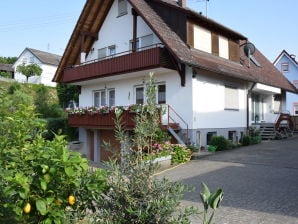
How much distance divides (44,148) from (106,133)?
60.4 feet

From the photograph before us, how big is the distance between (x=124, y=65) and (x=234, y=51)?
26.2ft

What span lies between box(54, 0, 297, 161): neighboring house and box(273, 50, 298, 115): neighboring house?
66.1 feet

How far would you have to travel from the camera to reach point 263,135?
23.5 metres

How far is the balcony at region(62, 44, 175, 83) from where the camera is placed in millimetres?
16875

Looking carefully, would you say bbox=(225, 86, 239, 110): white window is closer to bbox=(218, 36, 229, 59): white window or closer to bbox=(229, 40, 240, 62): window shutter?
bbox=(218, 36, 229, 59): white window

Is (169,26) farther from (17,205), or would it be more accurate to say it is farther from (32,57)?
(32,57)

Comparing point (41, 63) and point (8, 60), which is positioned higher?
point (8, 60)

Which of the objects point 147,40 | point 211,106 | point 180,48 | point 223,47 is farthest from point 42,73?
point 180,48

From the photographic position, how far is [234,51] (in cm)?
2250

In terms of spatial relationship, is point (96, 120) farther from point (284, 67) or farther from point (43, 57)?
point (43, 57)

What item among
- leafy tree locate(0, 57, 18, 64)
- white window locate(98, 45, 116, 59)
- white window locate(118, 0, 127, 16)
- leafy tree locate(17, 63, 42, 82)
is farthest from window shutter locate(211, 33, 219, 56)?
leafy tree locate(0, 57, 18, 64)

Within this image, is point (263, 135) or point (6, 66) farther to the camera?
point (6, 66)

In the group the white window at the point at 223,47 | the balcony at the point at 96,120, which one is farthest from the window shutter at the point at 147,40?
the balcony at the point at 96,120

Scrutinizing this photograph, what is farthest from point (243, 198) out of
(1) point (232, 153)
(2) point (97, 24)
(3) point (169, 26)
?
(2) point (97, 24)
